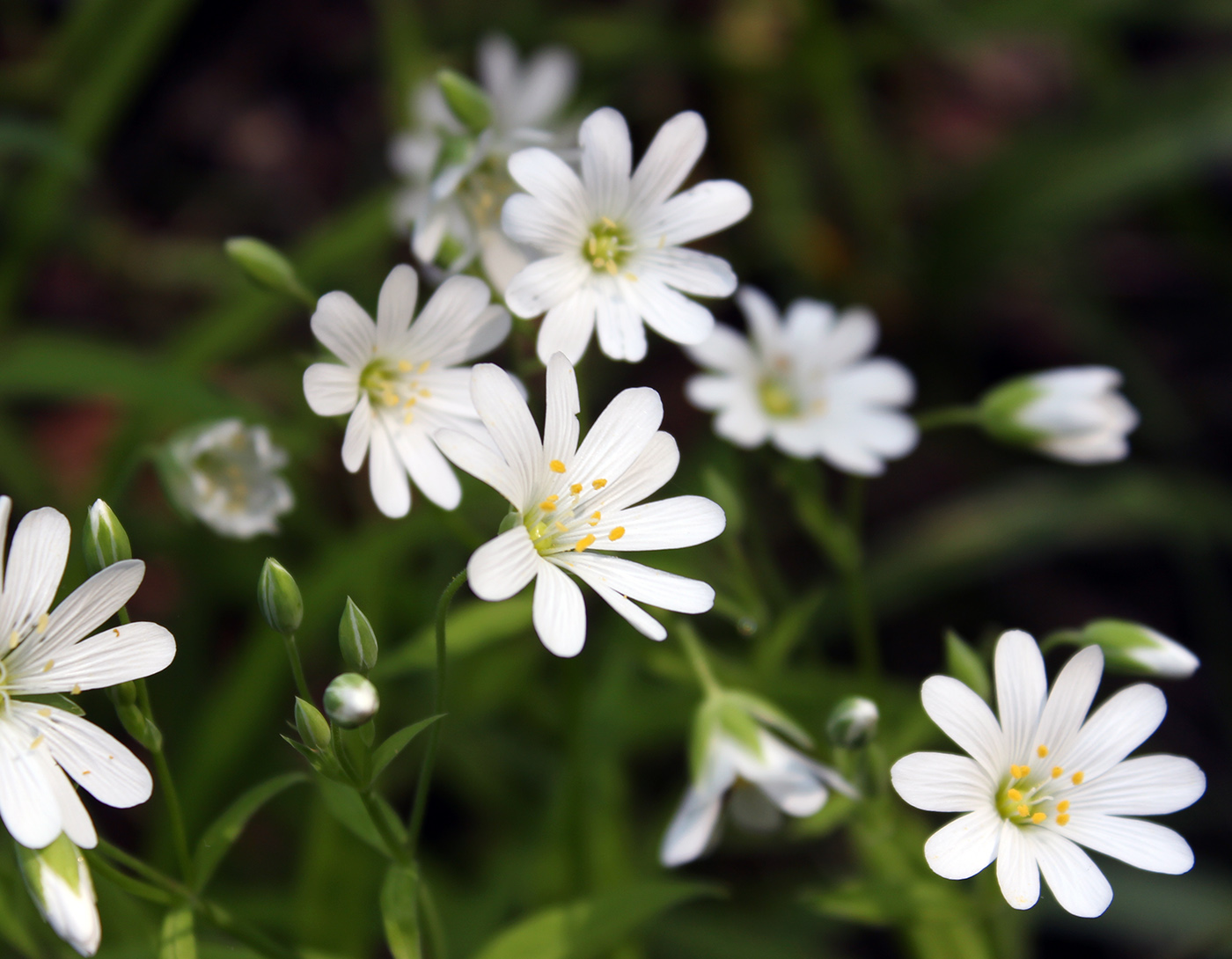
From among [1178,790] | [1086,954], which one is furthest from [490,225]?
[1086,954]

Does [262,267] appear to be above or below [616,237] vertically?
below

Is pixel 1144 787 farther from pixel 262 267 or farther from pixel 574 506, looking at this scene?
pixel 262 267

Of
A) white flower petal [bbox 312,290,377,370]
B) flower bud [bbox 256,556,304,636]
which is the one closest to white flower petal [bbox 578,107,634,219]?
white flower petal [bbox 312,290,377,370]

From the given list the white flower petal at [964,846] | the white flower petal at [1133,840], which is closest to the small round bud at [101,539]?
the white flower petal at [964,846]

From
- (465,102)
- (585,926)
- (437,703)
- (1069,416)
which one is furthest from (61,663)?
(1069,416)

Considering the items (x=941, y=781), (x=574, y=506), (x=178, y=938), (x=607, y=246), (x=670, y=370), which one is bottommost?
(x=178, y=938)

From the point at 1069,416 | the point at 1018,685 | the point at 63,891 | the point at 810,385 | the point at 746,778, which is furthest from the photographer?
the point at 810,385

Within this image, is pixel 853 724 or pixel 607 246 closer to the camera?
pixel 853 724
